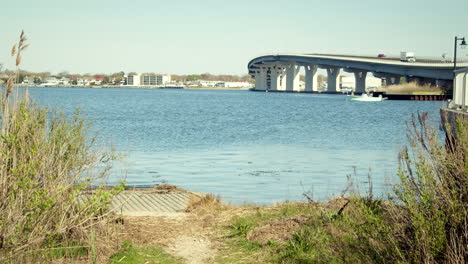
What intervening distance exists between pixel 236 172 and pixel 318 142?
14.5 metres

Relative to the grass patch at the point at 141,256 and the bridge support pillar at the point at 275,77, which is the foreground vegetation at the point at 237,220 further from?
the bridge support pillar at the point at 275,77

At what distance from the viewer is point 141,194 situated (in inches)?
526

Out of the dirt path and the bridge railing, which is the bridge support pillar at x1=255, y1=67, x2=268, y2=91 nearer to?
the bridge railing

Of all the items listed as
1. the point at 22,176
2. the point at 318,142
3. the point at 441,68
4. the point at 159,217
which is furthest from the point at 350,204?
the point at 441,68

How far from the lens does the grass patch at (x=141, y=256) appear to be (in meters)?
7.83

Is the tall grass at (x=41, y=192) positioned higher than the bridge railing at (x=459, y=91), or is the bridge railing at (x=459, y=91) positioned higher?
the bridge railing at (x=459, y=91)

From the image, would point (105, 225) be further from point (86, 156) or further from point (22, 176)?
point (22, 176)

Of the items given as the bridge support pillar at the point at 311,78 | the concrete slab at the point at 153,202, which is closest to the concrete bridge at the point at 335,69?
the bridge support pillar at the point at 311,78

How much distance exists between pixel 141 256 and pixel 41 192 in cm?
177

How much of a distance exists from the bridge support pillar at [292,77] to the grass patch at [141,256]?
5780 inches

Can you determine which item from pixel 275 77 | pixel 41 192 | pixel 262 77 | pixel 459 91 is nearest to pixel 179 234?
pixel 41 192

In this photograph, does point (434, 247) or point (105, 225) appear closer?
point (434, 247)

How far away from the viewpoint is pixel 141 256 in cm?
805

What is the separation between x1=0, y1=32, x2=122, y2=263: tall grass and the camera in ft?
21.7
